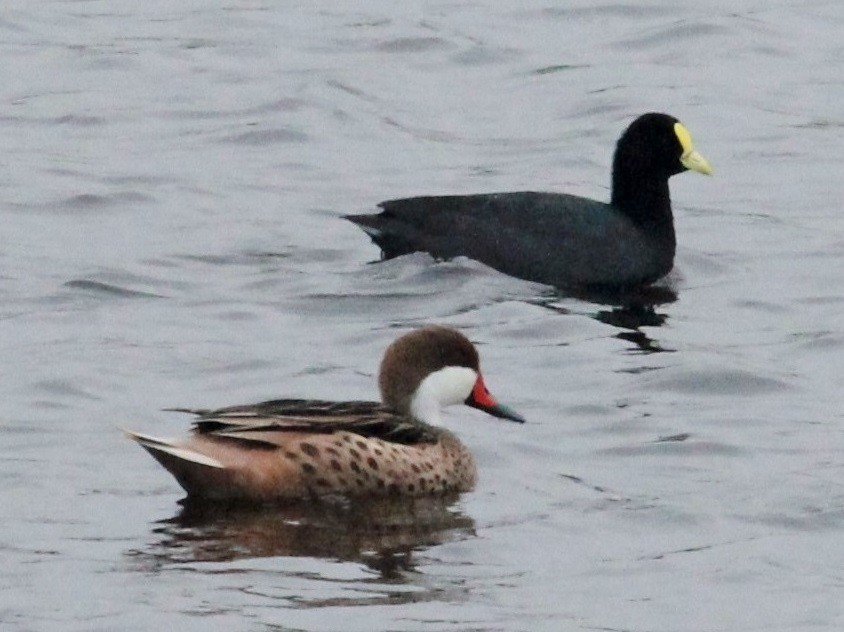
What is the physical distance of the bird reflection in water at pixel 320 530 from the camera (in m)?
9.87

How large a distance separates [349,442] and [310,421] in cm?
18

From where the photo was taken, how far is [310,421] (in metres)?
10.6

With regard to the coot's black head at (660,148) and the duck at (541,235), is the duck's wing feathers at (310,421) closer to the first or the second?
the duck at (541,235)

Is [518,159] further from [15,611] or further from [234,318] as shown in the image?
[15,611]

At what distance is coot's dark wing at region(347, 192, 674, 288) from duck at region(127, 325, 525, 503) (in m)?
3.82

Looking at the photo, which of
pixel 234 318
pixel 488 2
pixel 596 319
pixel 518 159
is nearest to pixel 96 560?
pixel 234 318

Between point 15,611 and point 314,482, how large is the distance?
1.97 metres

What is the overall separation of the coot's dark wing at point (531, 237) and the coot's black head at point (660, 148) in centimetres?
51

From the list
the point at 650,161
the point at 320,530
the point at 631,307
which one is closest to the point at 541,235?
the point at 631,307

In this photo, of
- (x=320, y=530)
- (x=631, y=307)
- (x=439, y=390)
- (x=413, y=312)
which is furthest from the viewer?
(x=631, y=307)

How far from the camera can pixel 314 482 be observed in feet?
34.7

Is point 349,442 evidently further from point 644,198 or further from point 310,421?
point 644,198

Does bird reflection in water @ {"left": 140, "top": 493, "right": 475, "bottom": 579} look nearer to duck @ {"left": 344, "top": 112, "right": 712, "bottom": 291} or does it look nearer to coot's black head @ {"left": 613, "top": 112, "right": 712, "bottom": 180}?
duck @ {"left": 344, "top": 112, "right": 712, "bottom": 291}

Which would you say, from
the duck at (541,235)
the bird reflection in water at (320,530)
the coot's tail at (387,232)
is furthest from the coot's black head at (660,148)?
the bird reflection in water at (320,530)
